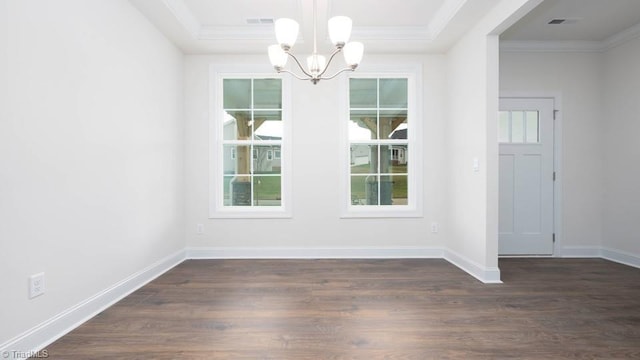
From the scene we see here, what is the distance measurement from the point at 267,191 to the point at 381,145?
5.27ft

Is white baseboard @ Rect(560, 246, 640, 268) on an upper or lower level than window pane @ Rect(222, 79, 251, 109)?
lower

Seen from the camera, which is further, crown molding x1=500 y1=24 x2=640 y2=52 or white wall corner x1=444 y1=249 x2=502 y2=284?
crown molding x1=500 y1=24 x2=640 y2=52

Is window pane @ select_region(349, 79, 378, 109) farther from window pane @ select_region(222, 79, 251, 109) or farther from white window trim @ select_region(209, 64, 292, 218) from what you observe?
window pane @ select_region(222, 79, 251, 109)

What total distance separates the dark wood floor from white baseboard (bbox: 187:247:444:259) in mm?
477

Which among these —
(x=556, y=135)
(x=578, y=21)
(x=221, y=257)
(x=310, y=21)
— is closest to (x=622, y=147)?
Result: (x=556, y=135)

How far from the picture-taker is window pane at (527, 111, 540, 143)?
4.00m

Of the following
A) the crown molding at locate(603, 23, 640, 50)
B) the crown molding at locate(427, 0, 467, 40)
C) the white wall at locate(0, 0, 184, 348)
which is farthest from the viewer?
the crown molding at locate(603, 23, 640, 50)

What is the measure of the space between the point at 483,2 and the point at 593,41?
2293mm

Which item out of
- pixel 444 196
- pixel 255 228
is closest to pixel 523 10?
pixel 444 196

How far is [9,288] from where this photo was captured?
1683 mm

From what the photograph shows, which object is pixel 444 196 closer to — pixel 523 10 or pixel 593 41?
pixel 523 10

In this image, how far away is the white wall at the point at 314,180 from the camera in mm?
3947

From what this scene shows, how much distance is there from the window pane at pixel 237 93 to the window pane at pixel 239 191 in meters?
0.95

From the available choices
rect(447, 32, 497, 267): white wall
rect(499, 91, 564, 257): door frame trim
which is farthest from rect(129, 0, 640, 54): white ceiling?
rect(499, 91, 564, 257): door frame trim
